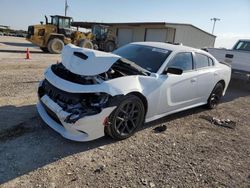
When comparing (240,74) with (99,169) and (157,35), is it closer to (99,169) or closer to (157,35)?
(99,169)

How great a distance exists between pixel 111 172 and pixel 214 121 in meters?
3.17

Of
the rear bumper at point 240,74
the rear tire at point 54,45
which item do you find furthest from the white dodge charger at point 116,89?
the rear tire at point 54,45

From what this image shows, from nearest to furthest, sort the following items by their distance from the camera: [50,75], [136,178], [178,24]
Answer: [136,178] < [50,75] < [178,24]

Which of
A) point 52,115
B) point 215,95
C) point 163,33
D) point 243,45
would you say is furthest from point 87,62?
point 163,33

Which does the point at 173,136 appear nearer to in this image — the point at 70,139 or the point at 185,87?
the point at 185,87

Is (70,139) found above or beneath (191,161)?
above

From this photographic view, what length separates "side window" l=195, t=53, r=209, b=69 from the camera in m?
5.40

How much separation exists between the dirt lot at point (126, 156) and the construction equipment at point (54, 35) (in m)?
13.0

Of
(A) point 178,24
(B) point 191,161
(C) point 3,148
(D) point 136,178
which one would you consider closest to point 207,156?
(B) point 191,161

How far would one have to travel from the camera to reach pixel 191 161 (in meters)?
3.66

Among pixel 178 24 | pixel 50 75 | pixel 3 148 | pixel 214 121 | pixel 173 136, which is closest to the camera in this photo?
pixel 3 148

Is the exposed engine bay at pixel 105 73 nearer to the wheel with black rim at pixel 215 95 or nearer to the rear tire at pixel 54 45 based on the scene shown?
the wheel with black rim at pixel 215 95

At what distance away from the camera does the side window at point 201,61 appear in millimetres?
5399

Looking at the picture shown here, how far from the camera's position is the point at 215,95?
6281 millimetres
